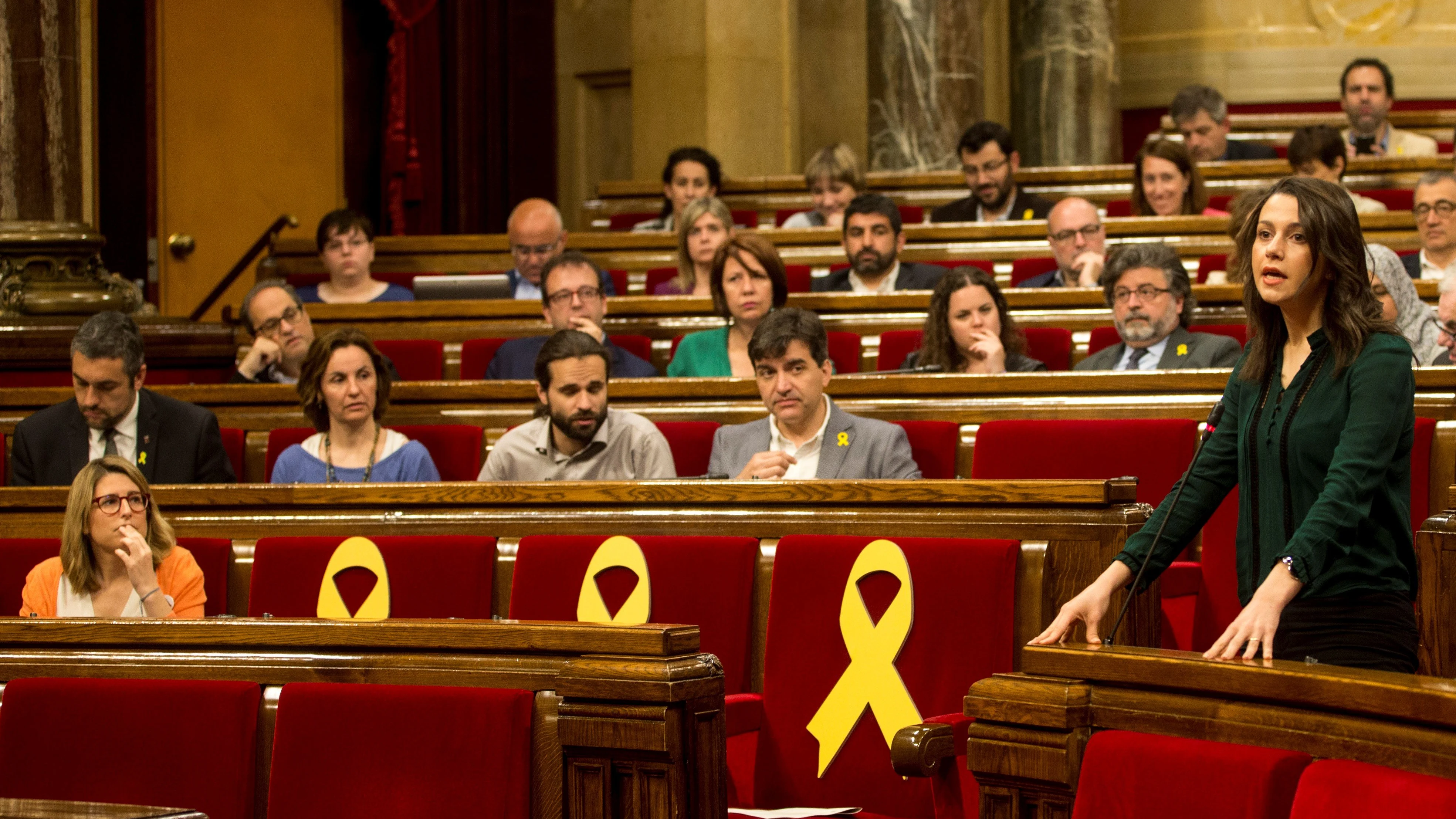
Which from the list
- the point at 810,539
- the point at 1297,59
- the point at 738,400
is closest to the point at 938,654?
the point at 810,539

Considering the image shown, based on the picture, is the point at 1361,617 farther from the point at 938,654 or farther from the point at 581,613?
the point at 581,613

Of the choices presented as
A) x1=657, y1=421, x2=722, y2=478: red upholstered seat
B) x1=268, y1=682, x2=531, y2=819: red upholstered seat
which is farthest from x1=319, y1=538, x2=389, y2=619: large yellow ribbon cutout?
x1=657, y1=421, x2=722, y2=478: red upholstered seat

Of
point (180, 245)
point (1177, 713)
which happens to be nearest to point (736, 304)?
point (1177, 713)

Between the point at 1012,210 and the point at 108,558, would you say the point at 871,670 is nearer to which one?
the point at 108,558

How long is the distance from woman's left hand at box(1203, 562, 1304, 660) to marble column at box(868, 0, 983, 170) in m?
5.78

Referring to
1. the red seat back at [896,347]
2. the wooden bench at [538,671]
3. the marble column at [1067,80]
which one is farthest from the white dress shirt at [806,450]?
the marble column at [1067,80]

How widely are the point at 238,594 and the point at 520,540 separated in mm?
516

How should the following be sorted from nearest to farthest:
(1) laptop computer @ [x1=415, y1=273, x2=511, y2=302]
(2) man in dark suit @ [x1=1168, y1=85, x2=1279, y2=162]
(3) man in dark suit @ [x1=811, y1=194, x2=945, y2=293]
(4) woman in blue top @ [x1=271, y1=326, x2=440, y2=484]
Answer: (4) woman in blue top @ [x1=271, y1=326, x2=440, y2=484]
(3) man in dark suit @ [x1=811, y1=194, x2=945, y2=293]
(1) laptop computer @ [x1=415, y1=273, x2=511, y2=302]
(2) man in dark suit @ [x1=1168, y1=85, x2=1279, y2=162]

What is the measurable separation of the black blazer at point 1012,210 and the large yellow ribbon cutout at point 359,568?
3377 millimetres

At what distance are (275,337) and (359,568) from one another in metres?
1.77

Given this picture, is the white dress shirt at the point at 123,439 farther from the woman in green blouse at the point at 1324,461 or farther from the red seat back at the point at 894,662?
the woman in green blouse at the point at 1324,461

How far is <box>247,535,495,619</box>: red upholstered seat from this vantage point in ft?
7.37

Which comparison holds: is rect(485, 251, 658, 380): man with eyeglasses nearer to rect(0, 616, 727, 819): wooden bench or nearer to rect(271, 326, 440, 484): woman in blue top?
rect(271, 326, 440, 484): woman in blue top

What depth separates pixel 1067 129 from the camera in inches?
305
